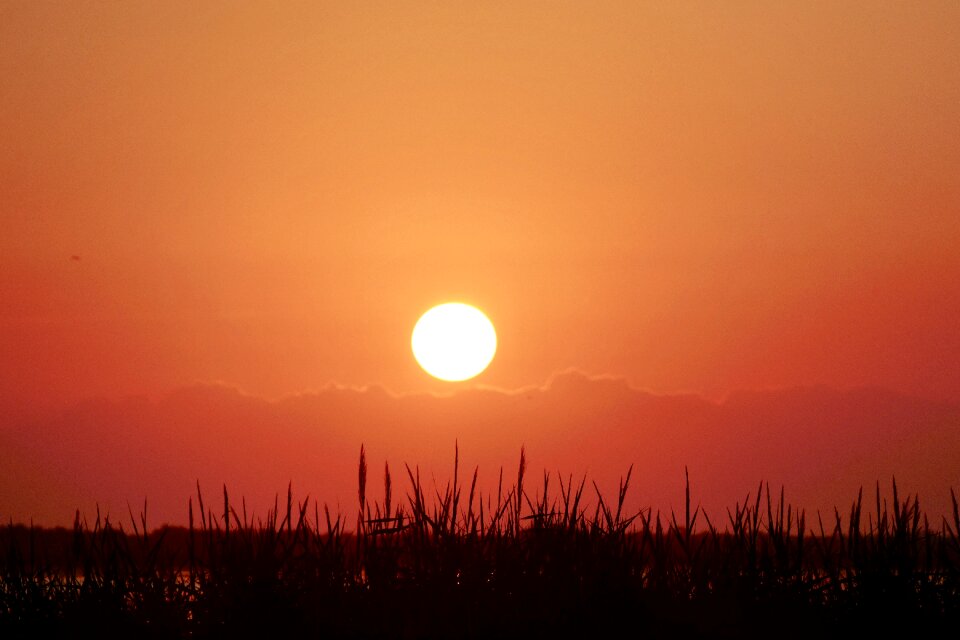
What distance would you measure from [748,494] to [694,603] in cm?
83

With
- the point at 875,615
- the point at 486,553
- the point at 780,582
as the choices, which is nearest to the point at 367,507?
the point at 486,553

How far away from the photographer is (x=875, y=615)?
6277mm

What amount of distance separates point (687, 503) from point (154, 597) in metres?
3.01

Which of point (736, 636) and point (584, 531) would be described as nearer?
point (736, 636)

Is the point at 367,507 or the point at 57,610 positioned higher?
the point at 367,507

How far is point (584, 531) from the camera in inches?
252

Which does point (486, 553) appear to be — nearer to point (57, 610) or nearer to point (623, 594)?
point (623, 594)

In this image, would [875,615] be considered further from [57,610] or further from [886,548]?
[57,610]

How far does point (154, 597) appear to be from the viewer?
6230 mm

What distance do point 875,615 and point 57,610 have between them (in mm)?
4641

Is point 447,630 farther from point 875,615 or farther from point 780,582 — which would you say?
point 875,615

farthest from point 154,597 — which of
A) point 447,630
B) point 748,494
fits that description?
point 748,494

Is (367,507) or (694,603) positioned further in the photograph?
(367,507)

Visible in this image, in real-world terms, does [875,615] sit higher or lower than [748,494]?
lower
